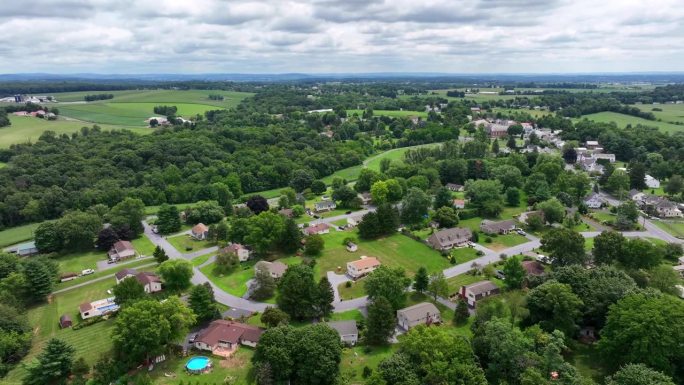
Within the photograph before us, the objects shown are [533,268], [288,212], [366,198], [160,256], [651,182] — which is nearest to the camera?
[533,268]

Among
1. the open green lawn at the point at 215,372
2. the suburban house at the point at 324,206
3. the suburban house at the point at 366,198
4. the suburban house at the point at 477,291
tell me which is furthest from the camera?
the suburban house at the point at 366,198

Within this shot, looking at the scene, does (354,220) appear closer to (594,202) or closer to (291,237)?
(291,237)

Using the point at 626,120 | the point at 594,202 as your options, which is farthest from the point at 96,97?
the point at 626,120

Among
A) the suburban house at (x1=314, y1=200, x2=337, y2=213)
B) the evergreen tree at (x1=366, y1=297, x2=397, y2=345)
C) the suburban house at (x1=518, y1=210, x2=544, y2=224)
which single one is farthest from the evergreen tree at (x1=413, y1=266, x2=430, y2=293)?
the suburban house at (x1=314, y1=200, x2=337, y2=213)

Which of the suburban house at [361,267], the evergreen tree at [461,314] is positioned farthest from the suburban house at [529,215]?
the evergreen tree at [461,314]

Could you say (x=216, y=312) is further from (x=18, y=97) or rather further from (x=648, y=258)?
(x=18, y=97)

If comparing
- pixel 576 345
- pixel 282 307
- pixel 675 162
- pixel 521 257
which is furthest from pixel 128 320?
pixel 675 162

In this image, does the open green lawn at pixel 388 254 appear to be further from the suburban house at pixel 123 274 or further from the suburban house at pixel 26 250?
the suburban house at pixel 26 250
